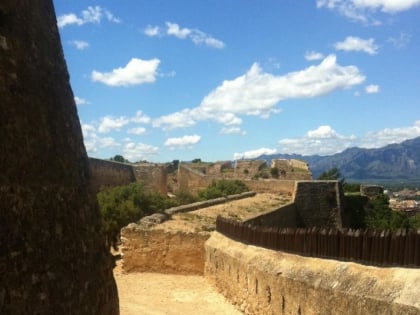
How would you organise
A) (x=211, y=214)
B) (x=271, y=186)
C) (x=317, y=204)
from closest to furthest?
1. (x=211, y=214)
2. (x=317, y=204)
3. (x=271, y=186)

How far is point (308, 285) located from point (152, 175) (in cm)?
2852

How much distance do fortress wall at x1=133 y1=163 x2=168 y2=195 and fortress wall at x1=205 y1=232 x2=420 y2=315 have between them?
928 inches

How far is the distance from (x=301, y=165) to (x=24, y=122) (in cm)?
4383

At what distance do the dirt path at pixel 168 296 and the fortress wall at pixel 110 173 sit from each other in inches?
597

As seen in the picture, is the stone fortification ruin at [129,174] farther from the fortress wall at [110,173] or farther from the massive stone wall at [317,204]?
the massive stone wall at [317,204]

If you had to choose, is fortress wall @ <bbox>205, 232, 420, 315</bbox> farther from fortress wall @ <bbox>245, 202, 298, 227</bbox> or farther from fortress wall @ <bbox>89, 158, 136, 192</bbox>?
fortress wall @ <bbox>89, 158, 136, 192</bbox>

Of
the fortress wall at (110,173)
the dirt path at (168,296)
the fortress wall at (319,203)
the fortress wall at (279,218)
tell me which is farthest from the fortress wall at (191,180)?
the dirt path at (168,296)

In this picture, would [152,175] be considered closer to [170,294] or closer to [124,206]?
[124,206]

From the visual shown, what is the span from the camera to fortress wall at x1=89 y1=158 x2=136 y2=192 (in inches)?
1172

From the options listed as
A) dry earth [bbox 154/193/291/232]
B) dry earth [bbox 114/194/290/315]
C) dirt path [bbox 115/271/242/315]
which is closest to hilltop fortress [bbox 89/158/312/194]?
dry earth [bbox 154/193/291/232]

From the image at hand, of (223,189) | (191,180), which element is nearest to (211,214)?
(223,189)

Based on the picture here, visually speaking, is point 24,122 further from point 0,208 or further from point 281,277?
point 281,277

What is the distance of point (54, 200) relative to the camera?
3.61 metres

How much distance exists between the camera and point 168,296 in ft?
42.4
